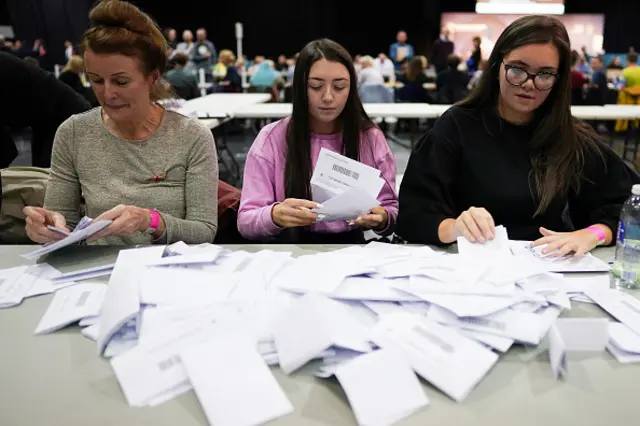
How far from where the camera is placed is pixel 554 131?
156 centimetres

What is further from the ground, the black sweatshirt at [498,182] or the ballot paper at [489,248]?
the black sweatshirt at [498,182]

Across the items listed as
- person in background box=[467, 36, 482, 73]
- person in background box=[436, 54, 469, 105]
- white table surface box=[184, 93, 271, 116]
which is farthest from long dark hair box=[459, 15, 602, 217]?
person in background box=[467, 36, 482, 73]

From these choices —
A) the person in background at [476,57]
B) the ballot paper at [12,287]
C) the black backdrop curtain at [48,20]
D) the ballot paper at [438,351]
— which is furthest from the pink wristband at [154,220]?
the black backdrop curtain at [48,20]

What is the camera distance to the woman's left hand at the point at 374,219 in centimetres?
163

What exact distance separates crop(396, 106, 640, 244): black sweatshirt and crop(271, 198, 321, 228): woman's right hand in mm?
284

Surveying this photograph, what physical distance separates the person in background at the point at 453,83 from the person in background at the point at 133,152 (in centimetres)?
658

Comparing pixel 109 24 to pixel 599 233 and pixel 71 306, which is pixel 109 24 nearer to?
pixel 71 306

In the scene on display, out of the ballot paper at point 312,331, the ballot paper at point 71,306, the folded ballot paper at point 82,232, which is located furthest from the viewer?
the folded ballot paper at point 82,232

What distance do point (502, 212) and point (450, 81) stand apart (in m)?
6.56

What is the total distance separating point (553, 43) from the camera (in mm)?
1449

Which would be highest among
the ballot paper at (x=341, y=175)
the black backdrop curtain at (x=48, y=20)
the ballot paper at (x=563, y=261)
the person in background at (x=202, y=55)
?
the black backdrop curtain at (x=48, y=20)

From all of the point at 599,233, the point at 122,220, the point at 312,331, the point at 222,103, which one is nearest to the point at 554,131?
the point at 599,233

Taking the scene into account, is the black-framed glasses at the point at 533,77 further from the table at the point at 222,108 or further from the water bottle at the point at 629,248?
the table at the point at 222,108

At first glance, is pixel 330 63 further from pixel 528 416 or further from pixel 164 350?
pixel 528 416
